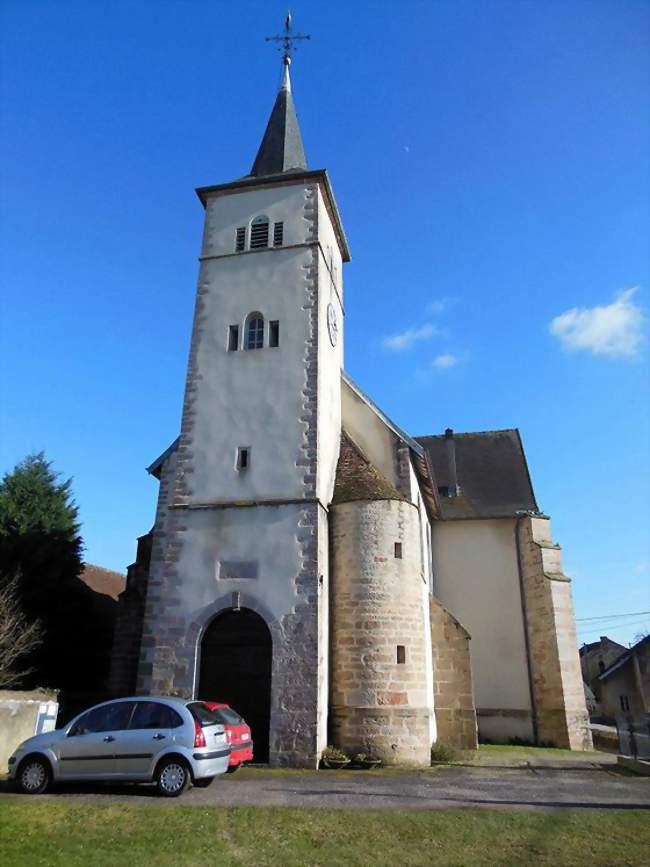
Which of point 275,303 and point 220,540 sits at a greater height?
point 275,303

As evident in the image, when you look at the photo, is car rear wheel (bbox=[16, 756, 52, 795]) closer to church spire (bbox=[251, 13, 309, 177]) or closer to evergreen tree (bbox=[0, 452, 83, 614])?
evergreen tree (bbox=[0, 452, 83, 614])

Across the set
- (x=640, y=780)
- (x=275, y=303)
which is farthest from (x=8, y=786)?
(x=275, y=303)

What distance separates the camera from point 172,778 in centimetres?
952

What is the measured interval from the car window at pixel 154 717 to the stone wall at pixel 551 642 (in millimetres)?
16193

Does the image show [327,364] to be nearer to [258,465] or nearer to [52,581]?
[258,465]

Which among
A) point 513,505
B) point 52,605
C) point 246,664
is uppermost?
point 513,505

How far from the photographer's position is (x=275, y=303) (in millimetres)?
18172

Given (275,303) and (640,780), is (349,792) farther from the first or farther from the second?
(275,303)

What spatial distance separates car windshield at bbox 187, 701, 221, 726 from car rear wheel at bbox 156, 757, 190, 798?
0.63 meters

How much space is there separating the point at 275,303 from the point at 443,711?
12656 millimetres

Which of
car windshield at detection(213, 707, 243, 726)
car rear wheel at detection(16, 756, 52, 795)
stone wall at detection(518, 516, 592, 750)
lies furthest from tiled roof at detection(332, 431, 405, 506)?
stone wall at detection(518, 516, 592, 750)

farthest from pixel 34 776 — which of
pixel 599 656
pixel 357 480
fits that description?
pixel 599 656

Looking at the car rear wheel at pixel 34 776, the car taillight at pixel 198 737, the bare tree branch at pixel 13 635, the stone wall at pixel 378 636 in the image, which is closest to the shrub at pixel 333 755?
the stone wall at pixel 378 636

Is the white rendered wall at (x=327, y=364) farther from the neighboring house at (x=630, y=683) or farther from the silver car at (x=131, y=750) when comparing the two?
the neighboring house at (x=630, y=683)
